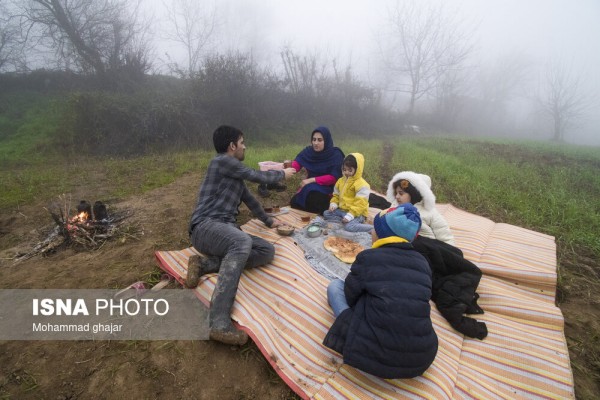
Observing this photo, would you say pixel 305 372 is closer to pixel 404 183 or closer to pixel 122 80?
pixel 404 183

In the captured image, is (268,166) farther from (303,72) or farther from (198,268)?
(303,72)

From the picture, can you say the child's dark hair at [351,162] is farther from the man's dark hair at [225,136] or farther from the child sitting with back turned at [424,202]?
the man's dark hair at [225,136]

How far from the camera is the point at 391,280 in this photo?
178 cm

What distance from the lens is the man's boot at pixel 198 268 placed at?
2582mm

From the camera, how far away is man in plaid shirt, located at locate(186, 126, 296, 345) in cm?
224

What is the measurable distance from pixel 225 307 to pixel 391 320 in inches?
51.4

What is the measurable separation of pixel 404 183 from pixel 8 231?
5.73 m

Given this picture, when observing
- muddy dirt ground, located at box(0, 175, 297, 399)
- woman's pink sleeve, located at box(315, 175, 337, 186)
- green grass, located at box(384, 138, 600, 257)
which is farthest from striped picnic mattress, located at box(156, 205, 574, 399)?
woman's pink sleeve, located at box(315, 175, 337, 186)

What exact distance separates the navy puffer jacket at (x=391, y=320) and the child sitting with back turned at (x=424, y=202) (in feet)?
4.68

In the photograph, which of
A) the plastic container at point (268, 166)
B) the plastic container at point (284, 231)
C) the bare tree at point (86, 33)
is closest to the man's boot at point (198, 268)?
the plastic container at point (284, 231)

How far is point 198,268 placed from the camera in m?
2.63

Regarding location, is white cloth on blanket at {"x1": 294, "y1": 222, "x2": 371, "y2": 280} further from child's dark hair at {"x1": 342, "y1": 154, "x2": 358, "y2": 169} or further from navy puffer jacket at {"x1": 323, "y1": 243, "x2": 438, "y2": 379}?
navy puffer jacket at {"x1": 323, "y1": 243, "x2": 438, "y2": 379}

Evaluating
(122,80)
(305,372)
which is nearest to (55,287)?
(305,372)

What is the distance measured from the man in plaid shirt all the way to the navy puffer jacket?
0.90 m
